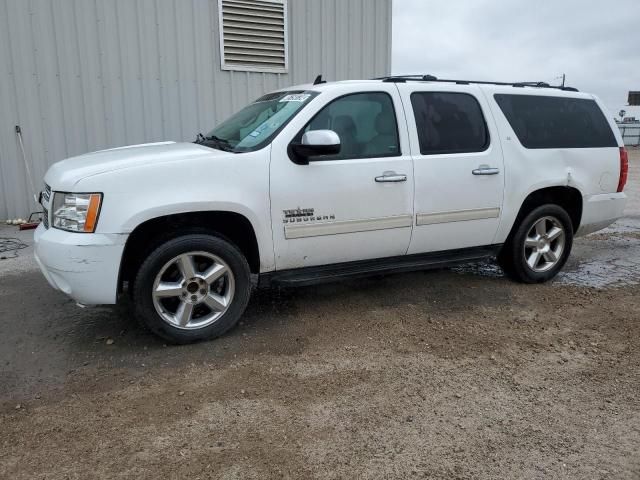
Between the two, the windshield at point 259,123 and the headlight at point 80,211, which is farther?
the windshield at point 259,123

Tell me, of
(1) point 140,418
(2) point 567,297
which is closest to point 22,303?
(1) point 140,418

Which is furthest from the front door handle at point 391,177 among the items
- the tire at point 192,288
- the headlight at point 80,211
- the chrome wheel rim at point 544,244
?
the headlight at point 80,211

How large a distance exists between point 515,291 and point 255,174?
284cm

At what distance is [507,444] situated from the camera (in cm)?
267

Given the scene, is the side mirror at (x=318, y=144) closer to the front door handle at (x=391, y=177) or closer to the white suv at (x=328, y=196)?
the white suv at (x=328, y=196)

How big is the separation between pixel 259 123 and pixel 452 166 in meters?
1.66

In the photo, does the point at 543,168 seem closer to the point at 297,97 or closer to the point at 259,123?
the point at 297,97

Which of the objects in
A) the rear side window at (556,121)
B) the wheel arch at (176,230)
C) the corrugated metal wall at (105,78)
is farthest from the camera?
the corrugated metal wall at (105,78)

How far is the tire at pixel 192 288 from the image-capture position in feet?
11.8

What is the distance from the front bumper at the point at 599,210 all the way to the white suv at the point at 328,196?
0.08ft

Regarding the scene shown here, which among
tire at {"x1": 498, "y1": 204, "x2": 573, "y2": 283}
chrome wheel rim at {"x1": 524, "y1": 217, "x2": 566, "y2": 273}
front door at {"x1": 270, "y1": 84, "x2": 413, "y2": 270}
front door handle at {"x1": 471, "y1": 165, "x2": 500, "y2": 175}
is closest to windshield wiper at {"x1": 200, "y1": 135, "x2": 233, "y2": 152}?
front door at {"x1": 270, "y1": 84, "x2": 413, "y2": 270}

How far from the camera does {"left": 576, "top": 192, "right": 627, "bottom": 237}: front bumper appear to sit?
5.33 metres

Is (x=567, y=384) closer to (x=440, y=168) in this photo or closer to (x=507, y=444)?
(x=507, y=444)

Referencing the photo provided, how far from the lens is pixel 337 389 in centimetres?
321
